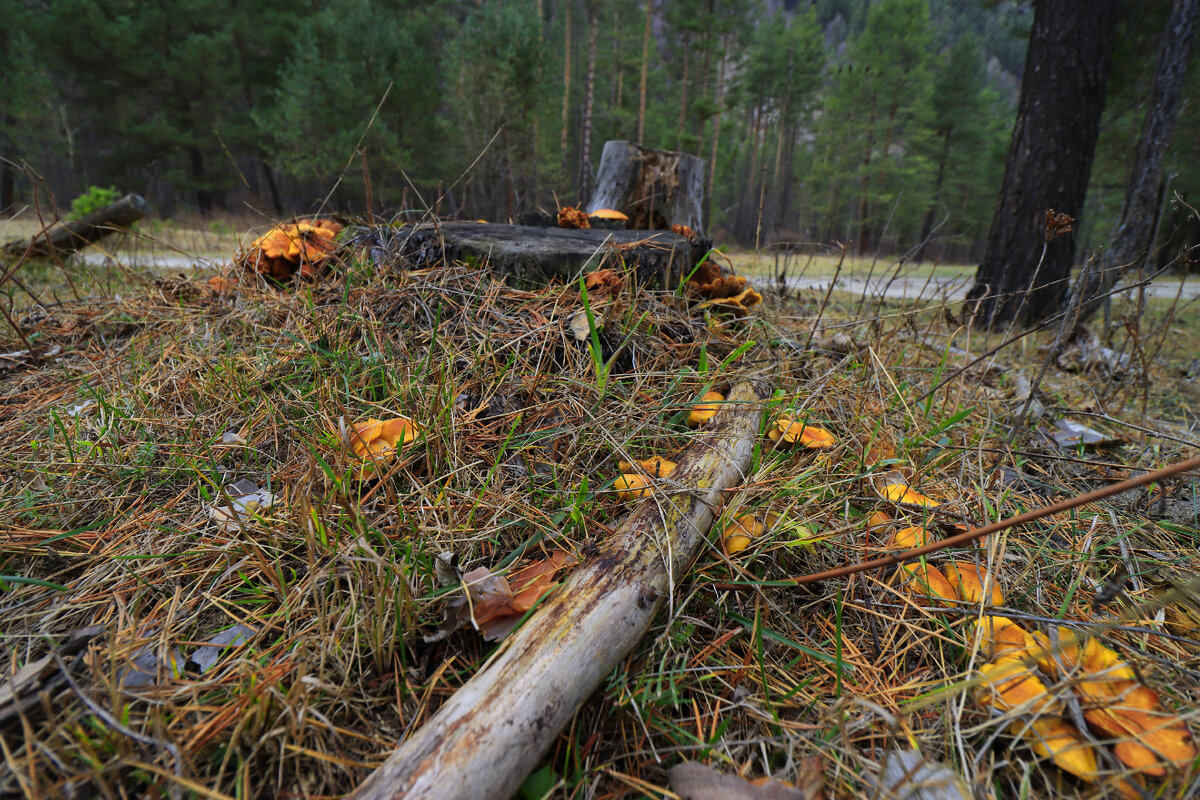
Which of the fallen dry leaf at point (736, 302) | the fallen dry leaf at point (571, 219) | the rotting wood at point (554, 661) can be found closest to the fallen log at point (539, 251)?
the fallen dry leaf at point (736, 302)

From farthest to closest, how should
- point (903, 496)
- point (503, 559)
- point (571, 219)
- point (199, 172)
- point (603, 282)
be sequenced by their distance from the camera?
point (199, 172) < point (571, 219) < point (603, 282) < point (903, 496) < point (503, 559)

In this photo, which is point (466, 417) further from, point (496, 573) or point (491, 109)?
point (491, 109)

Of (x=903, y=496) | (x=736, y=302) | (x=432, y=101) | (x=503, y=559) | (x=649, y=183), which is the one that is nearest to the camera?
(x=503, y=559)

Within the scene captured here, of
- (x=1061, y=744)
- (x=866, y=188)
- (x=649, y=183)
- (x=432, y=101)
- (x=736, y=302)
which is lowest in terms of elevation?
(x=1061, y=744)

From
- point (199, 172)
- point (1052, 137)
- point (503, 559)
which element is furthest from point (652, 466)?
point (199, 172)

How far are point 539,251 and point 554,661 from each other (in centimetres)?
160

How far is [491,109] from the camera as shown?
1711 cm

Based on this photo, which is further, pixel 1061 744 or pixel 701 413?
pixel 701 413

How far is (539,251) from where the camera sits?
2.07 metres

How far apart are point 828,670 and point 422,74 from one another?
19369 mm

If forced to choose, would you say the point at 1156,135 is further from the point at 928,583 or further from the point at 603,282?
the point at 928,583

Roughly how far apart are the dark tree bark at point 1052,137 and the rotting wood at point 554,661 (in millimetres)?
4227

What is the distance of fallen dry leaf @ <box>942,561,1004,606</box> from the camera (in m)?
1.11

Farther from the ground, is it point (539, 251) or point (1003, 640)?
point (539, 251)
